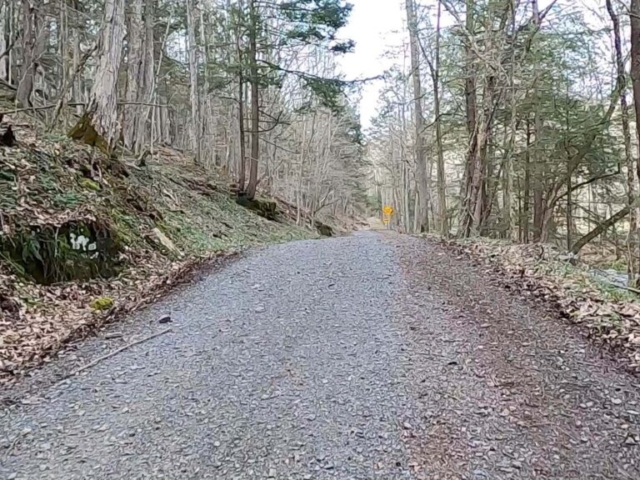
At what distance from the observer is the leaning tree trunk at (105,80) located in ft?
27.7

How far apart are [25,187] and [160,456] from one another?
4.58 meters

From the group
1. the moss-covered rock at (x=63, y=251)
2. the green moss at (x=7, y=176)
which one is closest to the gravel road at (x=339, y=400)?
the moss-covered rock at (x=63, y=251)

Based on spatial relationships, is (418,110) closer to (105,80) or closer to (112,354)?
(105,80)

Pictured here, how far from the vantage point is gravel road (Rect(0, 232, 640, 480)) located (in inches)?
105

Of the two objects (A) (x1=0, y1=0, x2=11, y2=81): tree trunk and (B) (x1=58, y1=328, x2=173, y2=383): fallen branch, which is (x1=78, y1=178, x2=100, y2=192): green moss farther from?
(A) (x1=0, y1=0, x2=11, y2=81): tree trunk

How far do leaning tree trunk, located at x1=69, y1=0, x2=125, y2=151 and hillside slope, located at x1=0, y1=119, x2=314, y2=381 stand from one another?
437 millimetres

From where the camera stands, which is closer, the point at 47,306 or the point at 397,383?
the point at 397,383

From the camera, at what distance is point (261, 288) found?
20.6ft

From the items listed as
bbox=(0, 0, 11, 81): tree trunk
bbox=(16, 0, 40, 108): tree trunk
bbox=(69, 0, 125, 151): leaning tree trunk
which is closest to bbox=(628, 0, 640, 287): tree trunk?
bbox=(69, 0, 125, 151): leaning tree trunk

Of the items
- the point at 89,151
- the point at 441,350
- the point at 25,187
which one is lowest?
the point at 441,350

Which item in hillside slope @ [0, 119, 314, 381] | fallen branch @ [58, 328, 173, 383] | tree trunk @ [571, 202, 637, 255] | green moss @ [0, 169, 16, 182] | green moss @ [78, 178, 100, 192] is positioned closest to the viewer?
fallen branch @ [58, 328, 173, 383]

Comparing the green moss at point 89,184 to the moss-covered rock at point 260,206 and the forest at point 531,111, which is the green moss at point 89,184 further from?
the moss-covered rock at point 260,206

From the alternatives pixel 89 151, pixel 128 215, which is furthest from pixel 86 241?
pixel 89 151

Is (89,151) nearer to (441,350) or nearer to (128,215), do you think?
(128,215)
